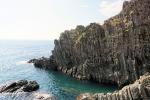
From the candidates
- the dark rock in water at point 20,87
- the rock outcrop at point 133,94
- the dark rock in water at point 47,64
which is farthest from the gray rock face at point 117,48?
the rock outcrop at point 133,94

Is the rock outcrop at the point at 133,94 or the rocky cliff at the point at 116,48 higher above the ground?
the rocky cliff at the point at 116,48

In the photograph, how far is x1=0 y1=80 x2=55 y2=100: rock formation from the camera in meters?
85.1

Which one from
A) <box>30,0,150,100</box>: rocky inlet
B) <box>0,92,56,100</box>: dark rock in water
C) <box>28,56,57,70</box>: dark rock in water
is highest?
<box>30,0,150,100</box>: rocky inlet

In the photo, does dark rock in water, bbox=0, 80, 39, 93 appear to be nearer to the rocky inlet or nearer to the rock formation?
the rock formation

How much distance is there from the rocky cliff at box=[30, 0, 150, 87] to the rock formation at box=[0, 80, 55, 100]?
23246 millimetres

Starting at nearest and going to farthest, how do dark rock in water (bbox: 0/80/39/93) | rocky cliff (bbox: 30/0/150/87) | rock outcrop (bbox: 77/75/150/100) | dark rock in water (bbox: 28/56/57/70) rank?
rock outcrop (bbox: 77/75/150/100) → rocky cliff (bbox: 30/0/150/87) → dark rock in water (bbox: 0/80/39/93) → dark rock in water (bbox: 28/56/57/70)

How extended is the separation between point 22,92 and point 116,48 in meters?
37.3

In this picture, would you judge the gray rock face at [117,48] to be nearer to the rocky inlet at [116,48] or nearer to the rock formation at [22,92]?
the rocky inlet at [116,48]

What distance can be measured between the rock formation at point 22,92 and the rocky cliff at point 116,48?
23246 millimetres

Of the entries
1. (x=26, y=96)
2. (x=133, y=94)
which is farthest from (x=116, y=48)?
(x=133, y=94)

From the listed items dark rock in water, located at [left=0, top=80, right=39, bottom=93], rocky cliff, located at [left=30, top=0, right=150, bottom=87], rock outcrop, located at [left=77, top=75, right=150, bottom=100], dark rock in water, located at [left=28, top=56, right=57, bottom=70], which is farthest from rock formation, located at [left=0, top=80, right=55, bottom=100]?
dark rock in water, located at [left=28, top=56, right=57, bottom=70]

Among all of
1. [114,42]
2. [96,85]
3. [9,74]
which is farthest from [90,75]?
[9,74]

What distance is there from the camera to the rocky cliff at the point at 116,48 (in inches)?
3600

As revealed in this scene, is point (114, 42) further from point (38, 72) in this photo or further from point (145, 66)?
point (38, 72)
